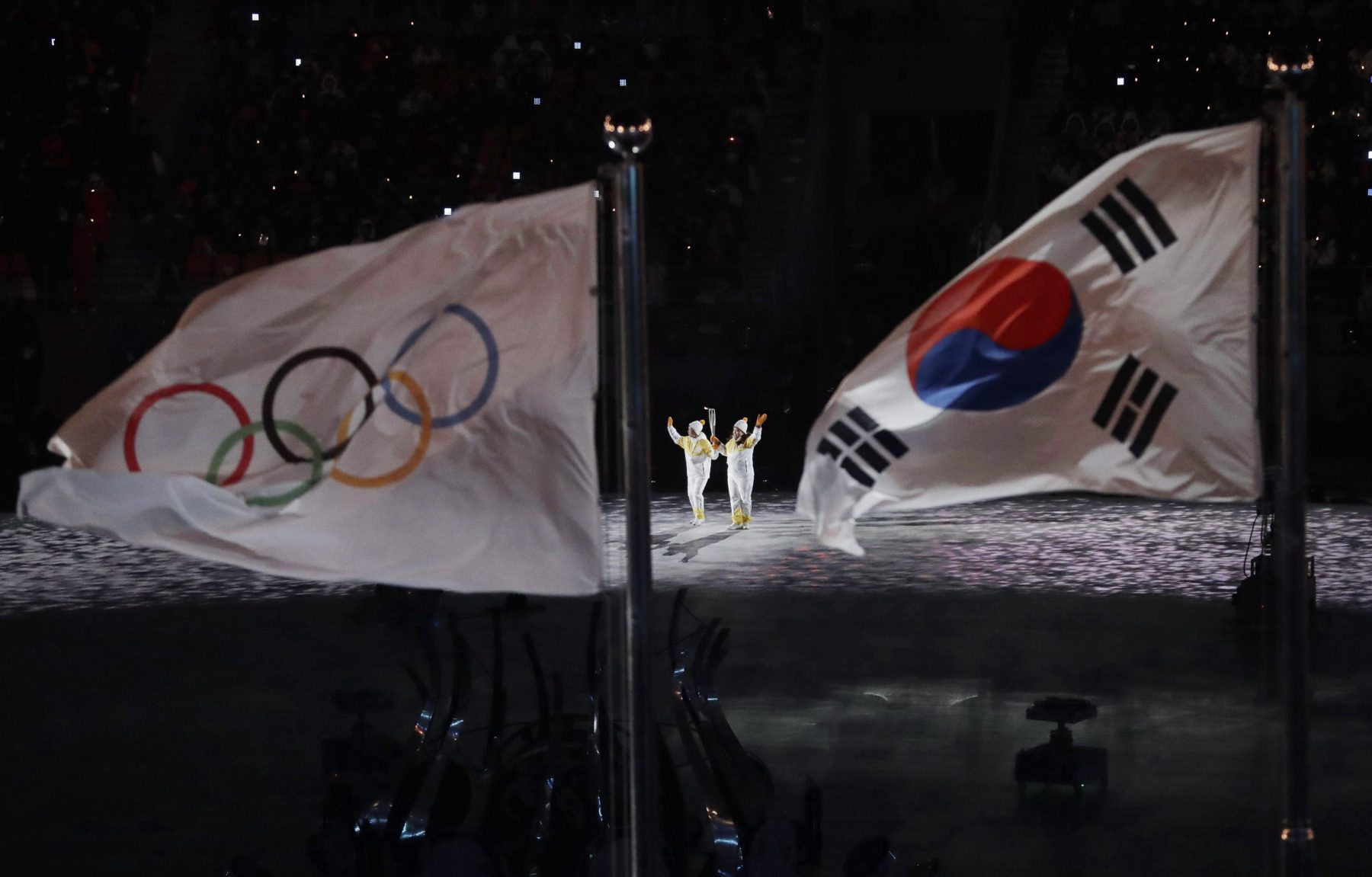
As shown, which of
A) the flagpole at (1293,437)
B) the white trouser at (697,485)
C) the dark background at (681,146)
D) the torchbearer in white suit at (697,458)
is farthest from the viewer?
the dark background at (681,146)

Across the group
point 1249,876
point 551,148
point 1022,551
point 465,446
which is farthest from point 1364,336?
point 465,446

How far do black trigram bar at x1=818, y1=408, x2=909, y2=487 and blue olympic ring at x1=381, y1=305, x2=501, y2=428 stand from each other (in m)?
1.21

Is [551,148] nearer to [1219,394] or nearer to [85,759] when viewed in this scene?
[85,759]

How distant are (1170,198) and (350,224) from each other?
20.7 metres

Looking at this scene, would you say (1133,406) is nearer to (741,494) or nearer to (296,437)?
(296,437)

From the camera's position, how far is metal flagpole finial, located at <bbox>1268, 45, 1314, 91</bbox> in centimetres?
539

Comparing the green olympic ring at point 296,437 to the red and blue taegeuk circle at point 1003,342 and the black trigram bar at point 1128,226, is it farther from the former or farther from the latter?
the black trigram bar at point 1128,226

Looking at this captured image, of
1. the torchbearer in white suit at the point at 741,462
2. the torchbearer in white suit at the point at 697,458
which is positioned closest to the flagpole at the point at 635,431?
the torchbearer in white suit at the point at 741,462

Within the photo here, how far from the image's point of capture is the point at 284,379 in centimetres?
623

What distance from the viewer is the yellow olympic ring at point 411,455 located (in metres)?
6.07

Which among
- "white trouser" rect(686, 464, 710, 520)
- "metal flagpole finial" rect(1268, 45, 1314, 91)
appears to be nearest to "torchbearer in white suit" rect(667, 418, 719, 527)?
"white trouser" rect(686, 464, 710, 520)

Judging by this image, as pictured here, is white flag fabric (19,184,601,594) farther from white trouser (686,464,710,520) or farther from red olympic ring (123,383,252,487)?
white trouser (686,464,710,520)

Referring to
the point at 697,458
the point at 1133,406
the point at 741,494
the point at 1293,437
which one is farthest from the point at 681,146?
the point at 1293,437

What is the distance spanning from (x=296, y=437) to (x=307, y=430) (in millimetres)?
53
